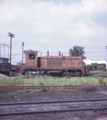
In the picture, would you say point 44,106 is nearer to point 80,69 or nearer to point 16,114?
point 16,114

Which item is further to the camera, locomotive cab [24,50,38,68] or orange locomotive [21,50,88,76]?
locomotive cab [24,50,38,68]

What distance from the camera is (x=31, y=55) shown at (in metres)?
17.1

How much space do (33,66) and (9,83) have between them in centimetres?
649

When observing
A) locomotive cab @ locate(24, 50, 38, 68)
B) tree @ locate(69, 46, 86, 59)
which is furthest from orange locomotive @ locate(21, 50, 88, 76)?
tree @ locate(69, 46, 86, 59)

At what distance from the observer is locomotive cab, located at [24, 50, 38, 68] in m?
17.0

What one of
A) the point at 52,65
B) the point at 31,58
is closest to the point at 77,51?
the point at 52,65

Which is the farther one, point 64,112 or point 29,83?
point 29,83

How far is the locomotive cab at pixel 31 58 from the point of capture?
17.0m

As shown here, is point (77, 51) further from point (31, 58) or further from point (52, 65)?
point (31, 58)

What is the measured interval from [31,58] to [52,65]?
9.74ft

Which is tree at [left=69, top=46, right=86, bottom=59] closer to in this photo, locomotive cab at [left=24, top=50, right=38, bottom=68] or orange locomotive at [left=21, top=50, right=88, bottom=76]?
orange locomotive at [left=21, top=50, right=88, bottom=76]

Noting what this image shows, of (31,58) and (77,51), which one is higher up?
(77,51)

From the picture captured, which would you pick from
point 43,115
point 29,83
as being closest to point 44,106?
point 43,115

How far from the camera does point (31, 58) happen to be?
17.0m
